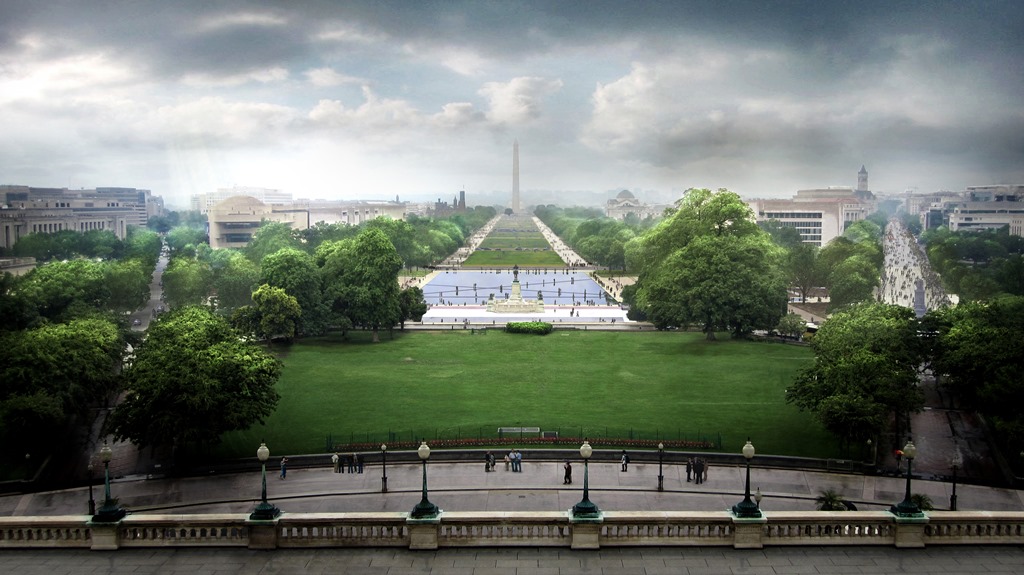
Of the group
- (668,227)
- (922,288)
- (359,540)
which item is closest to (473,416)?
(359,540)

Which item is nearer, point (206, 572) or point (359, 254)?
point (206, 572)

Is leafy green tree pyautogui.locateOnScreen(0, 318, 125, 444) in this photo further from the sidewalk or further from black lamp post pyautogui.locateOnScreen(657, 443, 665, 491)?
black lamp post pyautogui.locateOnScreen(657, 443, 665, 491)

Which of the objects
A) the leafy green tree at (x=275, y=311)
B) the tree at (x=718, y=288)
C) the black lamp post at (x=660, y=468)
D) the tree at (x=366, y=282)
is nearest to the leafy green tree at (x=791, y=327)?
the tree at (x=718, y=288)

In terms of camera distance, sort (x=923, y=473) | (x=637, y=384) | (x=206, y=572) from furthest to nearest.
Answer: (x=637, y=384) → (x=923, y=473) → (x=206, y=572)

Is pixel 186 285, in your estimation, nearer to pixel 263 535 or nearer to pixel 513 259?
pixel 263 535

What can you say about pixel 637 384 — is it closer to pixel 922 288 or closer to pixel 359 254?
pixel 359 254

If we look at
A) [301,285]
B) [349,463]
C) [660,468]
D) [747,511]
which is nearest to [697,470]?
[660,468]

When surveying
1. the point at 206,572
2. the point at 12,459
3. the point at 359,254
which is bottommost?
the point at 12,459

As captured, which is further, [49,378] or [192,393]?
[49,378]
